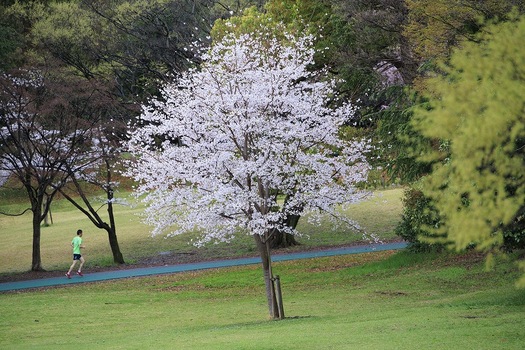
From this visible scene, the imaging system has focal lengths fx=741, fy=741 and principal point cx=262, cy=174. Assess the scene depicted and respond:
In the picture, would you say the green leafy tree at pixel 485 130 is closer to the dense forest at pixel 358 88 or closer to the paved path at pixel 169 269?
the dense forest at pixel 358 88

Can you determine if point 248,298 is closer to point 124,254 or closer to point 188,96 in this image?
point 188,96

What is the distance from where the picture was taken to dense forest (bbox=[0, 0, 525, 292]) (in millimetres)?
6953

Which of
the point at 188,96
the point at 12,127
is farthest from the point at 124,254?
the point at 188,96

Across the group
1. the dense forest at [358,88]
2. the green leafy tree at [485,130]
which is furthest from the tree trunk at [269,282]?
the green leafy tree at [485,130]

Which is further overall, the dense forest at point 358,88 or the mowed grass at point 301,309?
the mowed grass at point 301,309

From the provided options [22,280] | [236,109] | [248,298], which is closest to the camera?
[236,109]

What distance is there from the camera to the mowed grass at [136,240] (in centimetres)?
3155

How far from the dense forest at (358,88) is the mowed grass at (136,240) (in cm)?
208

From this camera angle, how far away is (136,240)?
3581 centimetres

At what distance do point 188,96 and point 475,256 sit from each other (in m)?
10.1

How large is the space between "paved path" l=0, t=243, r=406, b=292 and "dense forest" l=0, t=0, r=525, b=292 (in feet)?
7.19

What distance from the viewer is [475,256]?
22.0m

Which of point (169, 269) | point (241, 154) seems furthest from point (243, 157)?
point (169, 269)

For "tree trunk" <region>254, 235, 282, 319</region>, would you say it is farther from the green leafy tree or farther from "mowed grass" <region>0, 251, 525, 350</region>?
the green leafy tree
